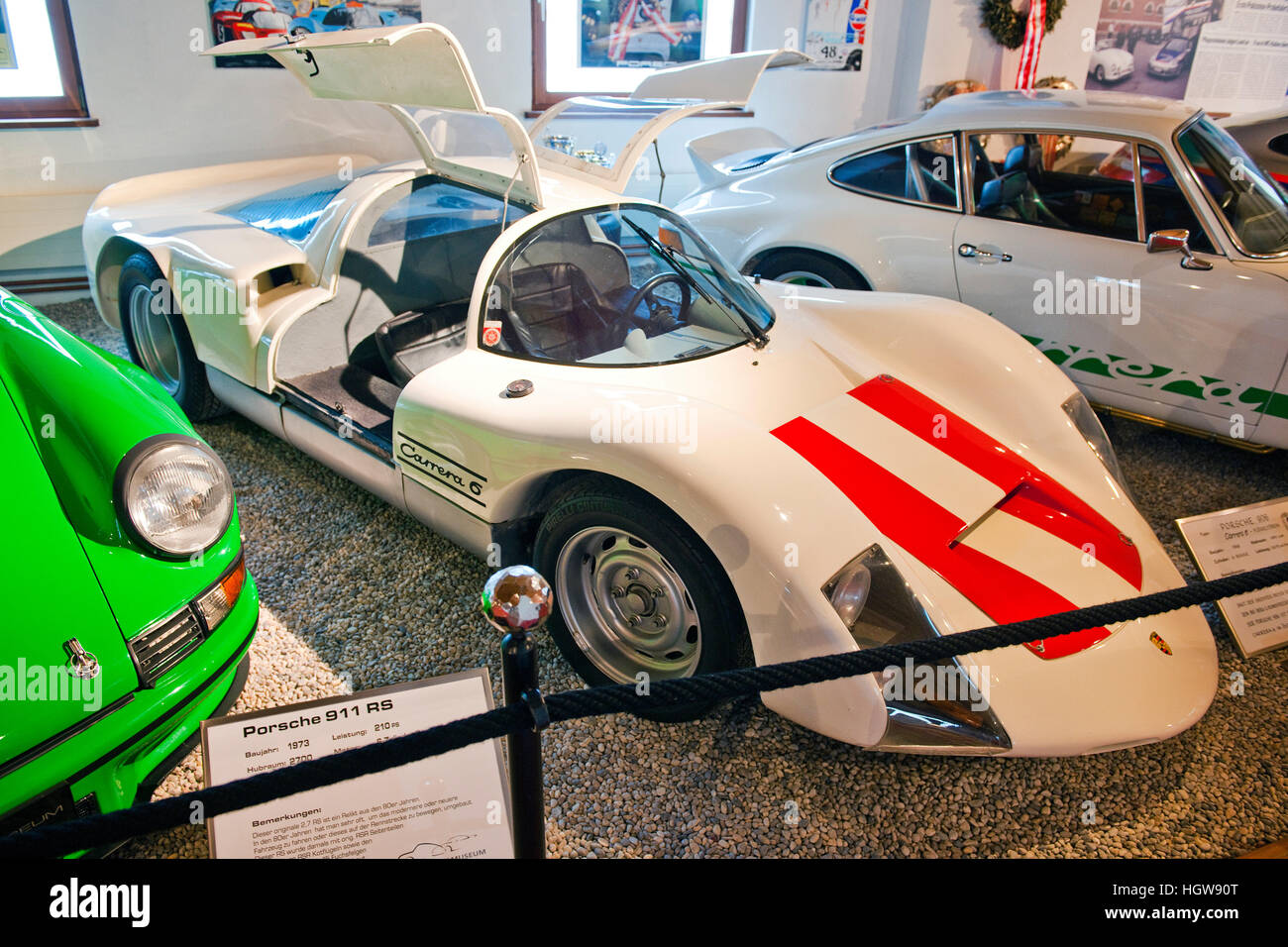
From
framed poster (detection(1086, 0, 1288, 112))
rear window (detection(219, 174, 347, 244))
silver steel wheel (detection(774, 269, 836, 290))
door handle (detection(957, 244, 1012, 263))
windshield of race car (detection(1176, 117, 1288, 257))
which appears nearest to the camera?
rear window (detection(219, 174, 347, 244))

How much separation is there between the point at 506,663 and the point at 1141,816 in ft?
5.36

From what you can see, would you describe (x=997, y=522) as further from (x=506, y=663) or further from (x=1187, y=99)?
(x=1187, y=99)

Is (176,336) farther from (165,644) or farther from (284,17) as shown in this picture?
(284,17)

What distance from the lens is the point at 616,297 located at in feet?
8.18

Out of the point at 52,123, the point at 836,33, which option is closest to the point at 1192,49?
the point at 836,33

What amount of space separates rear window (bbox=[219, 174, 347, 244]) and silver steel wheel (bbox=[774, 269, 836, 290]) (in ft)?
6.91

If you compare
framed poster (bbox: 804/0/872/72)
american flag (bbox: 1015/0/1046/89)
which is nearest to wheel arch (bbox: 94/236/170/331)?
framed poster (bbox: 804/0/872/72)

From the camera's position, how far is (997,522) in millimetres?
2105

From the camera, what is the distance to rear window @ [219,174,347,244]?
126 inches

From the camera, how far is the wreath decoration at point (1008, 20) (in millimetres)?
7051

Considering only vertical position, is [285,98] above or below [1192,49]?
below

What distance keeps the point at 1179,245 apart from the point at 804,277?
5.15 ft

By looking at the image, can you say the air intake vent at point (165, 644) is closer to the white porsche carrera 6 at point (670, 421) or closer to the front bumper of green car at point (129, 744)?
the front bumper of green car at point (129, 744)
